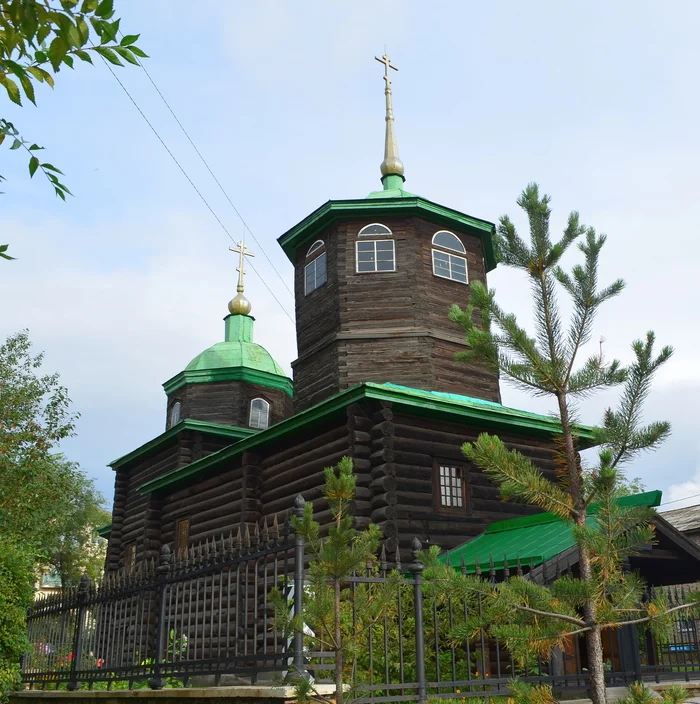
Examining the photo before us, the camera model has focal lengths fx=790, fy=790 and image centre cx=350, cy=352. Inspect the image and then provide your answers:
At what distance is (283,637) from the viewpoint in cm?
784

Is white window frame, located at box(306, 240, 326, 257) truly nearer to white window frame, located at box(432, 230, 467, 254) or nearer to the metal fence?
white window frame, located at box(432, 230, 467, 254)

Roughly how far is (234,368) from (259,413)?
1.78 m

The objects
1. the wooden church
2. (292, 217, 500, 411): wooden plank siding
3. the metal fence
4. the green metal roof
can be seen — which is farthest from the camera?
(292, 217, 500, 411): wooden plank siding

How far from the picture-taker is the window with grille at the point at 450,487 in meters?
15.9

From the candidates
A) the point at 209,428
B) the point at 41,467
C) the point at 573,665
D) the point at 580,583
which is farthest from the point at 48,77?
the point at 41,467

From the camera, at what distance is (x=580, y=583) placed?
5.84 m

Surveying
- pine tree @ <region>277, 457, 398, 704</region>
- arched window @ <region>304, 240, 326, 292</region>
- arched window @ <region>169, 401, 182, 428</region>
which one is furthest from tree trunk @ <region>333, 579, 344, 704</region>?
arched window @ <region>169, 401, 182, 428</region>

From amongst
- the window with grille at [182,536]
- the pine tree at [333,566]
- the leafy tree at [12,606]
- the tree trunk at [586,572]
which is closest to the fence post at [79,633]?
the leafy tree at [12,606]

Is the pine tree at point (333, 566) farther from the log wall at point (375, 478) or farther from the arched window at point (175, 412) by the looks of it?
the arched window at point (175, 412)

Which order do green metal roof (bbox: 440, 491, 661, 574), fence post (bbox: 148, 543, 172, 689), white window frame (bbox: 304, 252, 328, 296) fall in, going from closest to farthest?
fence post (bbox: 148, 543, 172, 689) < green metal roof (bbox: 440, 491, 661, 574) < white window frame (bbox: 304, 252, 328, 296)

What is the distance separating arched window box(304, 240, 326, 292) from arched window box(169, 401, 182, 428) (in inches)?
373

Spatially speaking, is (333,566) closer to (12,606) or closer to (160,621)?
(160,621)

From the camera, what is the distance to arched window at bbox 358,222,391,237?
19.7 m

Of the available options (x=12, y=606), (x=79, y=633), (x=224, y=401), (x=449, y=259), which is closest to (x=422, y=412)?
(x=449, y=259)
